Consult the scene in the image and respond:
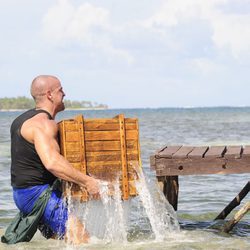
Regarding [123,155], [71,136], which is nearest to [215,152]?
[123,155]

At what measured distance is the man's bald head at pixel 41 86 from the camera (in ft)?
21.8

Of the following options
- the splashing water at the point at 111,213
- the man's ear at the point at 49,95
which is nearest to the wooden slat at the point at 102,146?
the splashing water at the point at 111,213

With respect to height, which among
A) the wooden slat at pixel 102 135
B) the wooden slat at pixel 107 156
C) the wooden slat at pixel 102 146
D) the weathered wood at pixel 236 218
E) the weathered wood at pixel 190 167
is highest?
the wooden slat at pixel 102 135

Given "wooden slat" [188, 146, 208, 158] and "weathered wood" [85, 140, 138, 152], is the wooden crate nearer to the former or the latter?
"weathered wood" [85, 140, 138, 152]

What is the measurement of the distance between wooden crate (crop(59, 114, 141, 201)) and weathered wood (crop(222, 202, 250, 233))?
218 cm

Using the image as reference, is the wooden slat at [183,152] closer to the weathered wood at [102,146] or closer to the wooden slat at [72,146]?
the weathered wood at [102,146]

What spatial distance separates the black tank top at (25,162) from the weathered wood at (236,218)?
303cm

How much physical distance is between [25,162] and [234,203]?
413 cm

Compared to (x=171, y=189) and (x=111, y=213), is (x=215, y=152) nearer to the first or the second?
(x=171, y=189)

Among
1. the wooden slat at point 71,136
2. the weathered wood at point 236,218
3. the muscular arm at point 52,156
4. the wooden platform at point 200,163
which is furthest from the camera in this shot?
the weathered wood at point 236,218

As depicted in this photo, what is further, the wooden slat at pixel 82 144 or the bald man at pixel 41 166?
the wooden slat at pixel 82 144

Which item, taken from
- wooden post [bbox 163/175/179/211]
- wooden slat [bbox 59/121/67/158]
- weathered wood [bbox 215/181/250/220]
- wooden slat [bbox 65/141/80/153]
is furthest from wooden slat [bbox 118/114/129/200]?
weathered wood [bbox 215/181/250/220]

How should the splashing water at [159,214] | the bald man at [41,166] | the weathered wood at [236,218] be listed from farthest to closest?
the weathered wood at [236,218] < the splashing water at [159,214] < the bald man at [41,166]

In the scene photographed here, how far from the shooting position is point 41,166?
21.8 ft
